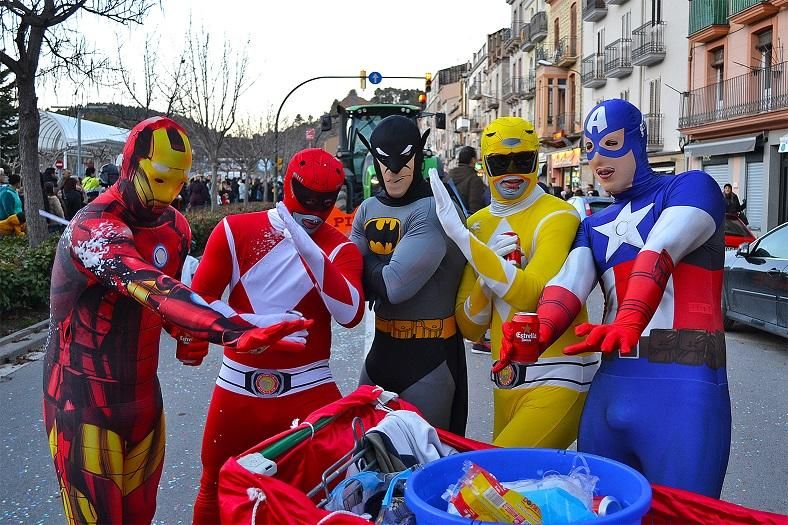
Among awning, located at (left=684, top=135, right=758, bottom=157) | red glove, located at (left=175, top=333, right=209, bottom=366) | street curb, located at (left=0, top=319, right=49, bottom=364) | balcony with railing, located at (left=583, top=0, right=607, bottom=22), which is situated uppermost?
balcony with railing, located at (left=583, top=0, right=607, bottom=22)

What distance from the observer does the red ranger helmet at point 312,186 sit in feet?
9.86

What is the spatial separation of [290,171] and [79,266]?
3.23ft

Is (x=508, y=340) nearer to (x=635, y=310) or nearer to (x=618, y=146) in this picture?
(x=635, y=310)

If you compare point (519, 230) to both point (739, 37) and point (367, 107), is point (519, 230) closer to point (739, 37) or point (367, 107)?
point (367, 107)

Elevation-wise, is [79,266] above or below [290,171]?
below

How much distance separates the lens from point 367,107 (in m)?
18.9

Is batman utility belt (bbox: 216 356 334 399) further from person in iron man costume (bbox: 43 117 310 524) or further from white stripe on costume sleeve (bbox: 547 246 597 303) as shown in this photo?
white stripe on costume sleeve (bbox: 547 246 597 303)

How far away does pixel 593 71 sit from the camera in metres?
36.9

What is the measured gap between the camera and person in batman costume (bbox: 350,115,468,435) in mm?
3205

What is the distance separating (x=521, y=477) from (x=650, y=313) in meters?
0.71

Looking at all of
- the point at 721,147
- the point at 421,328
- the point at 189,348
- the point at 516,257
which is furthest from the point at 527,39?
the point at 189,348

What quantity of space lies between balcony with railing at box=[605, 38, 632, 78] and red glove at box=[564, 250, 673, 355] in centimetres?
3303

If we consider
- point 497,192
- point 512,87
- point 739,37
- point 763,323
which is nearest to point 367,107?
point 763,323

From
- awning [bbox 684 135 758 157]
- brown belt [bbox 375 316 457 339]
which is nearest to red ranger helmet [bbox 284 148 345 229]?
brown belt [bbox 375 316 457 339]
